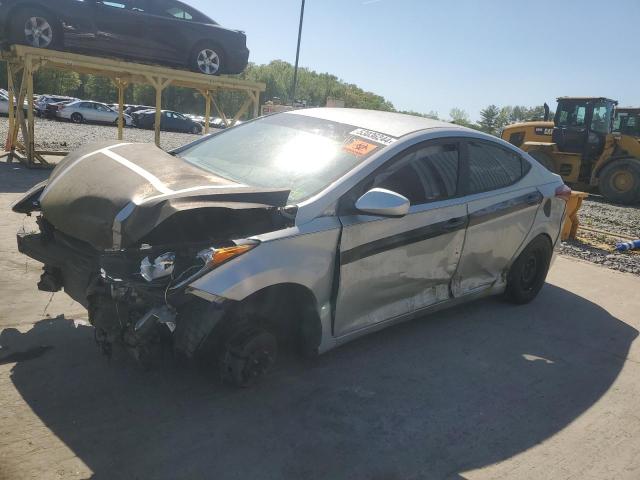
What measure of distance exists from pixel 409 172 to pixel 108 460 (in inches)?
99.0

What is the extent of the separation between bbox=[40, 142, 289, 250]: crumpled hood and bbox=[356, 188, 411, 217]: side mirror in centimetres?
46

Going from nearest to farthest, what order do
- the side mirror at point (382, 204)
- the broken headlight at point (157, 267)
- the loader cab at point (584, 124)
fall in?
the broken headlight at point (157, 267)
the side mirror at point (382, 204)
the loader cab at point (584, 124)

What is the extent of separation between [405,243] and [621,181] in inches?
548

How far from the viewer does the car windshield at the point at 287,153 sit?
11.8 feet

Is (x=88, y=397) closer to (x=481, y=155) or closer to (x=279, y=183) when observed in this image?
(x=279, y=183)

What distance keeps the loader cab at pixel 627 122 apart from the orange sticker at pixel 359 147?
662 inches

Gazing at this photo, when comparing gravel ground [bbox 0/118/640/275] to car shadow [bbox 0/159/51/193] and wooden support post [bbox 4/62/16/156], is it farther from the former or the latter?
car shadow [bbox 0/159/51/193]

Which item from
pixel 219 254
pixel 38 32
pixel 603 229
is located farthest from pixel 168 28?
pixel 219 254

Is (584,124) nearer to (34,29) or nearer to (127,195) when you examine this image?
(34,29)

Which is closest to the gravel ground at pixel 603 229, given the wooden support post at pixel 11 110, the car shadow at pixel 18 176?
the wooden support post at pixel 11 110

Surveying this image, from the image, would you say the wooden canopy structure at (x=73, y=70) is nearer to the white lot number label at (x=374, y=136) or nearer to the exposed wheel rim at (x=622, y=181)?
the white lot number label at (x=374, y=136)

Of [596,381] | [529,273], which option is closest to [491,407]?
[596,381]

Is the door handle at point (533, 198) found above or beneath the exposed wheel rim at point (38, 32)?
beneath

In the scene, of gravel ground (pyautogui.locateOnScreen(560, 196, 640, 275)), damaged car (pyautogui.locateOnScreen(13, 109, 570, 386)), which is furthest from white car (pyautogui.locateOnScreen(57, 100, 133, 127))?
damaged car (pyautogui.locateOnScreen(13, 109, 570, 386))
